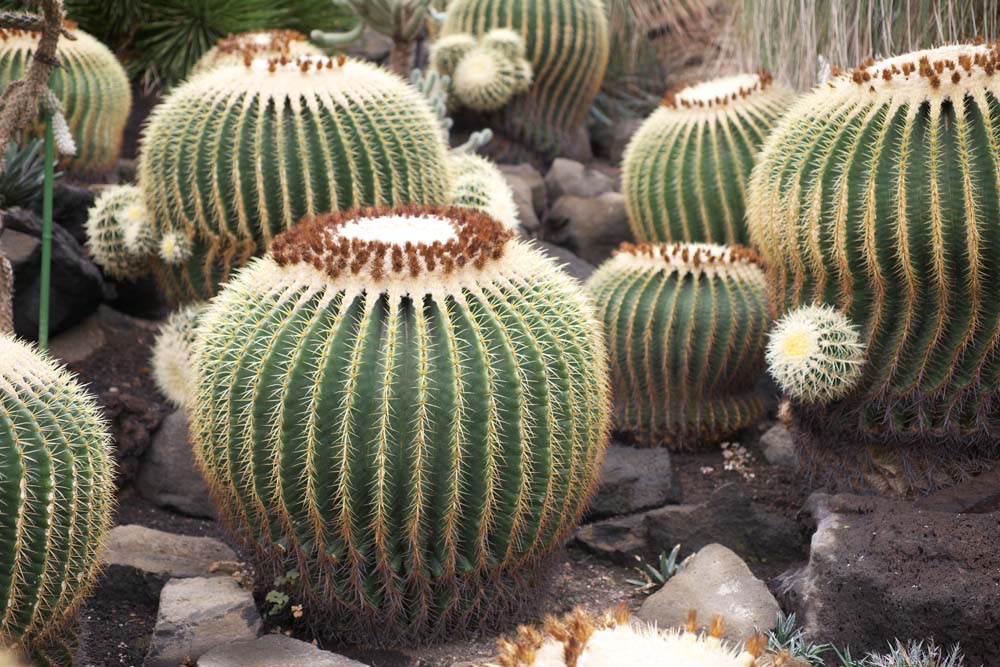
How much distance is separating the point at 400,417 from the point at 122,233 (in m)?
2.32

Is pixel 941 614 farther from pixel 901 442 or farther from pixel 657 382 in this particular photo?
pixel 657 382

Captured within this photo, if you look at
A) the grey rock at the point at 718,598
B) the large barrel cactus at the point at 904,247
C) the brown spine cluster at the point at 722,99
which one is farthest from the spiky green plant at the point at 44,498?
the brown spine cluster at the point at 722,99

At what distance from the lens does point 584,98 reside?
8.33 meters

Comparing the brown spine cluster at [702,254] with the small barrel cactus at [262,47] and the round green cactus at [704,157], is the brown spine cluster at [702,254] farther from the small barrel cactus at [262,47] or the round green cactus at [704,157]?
the small barrel cactus at [262,47]

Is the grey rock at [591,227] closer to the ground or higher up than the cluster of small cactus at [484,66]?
closer to the ground

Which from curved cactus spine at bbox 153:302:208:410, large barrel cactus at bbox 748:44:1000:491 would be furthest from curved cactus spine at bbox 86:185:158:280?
large barrel cactus at bbox 748:44:1000:491

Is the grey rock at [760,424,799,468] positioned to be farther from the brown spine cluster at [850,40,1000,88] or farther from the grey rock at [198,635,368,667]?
the grey rock at [198,635,368,667]

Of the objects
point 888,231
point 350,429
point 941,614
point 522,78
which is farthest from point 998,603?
point 522,78

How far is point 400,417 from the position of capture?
299cm

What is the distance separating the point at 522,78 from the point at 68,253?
12.0 ft

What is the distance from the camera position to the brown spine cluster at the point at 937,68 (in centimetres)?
361

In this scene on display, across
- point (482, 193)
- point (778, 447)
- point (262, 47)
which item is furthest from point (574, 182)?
point (778, 447)

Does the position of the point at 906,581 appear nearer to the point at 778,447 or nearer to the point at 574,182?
the point at 778,447

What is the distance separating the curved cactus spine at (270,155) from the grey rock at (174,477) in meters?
0.64
